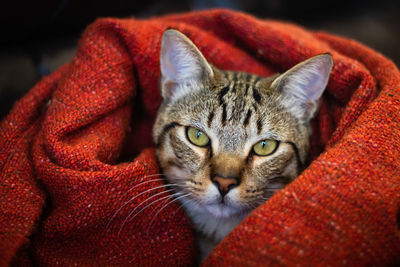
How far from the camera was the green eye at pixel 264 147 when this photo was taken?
43.8 inches

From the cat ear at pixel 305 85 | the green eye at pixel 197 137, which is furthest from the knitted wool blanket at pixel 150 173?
the green eye at pixel 197 137

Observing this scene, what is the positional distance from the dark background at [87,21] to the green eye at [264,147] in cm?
111

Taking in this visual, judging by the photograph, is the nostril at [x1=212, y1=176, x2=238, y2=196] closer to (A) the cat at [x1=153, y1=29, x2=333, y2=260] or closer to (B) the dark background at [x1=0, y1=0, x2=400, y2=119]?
(A) the cat at [x1=153, y1=29, x2=333, y2=260]

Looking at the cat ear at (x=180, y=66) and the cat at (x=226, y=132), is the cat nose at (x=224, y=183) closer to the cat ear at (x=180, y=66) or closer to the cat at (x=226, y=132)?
the cat at (x=226, y=132)

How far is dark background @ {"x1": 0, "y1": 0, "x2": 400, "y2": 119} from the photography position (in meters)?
1.43

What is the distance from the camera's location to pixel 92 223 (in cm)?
100

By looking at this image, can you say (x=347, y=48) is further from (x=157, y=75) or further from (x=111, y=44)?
(x=111, y=44)

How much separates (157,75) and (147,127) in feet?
0.90

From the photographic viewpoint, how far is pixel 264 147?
1120 millimetres

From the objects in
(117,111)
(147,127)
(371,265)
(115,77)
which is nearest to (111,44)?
(115,77)

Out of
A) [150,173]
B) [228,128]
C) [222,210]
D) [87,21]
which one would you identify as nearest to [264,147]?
[228,128]

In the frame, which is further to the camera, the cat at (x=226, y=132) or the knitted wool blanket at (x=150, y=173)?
the cat at (x=226, y=132)

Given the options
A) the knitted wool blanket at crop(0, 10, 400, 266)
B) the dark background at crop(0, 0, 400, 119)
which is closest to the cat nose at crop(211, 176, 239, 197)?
the knitted wool blanket at crop(0, 10, 400, 266)

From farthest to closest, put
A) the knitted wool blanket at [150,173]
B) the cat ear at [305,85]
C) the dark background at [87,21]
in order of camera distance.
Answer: the dark background at [87,21], the cat ear at [305,85], the knitted wool blanket at [150,173]
